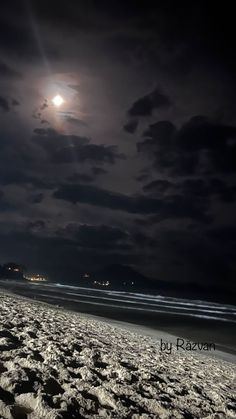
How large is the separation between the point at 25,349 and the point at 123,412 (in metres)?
3.18

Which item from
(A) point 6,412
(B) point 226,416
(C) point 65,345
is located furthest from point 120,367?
(A) point 6,412

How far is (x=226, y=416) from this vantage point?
7.16 metres

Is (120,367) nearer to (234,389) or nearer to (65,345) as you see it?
(65,345)

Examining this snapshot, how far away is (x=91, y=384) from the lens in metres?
7.14

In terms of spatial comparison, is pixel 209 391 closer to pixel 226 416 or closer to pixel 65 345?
pixel 226 416

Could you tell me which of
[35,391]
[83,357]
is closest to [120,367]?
[83,357]

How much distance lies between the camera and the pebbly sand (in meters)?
5.79

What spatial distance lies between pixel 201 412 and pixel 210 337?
23.1 meters

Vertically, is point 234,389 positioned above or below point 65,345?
below

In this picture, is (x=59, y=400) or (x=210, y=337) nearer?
(x=59, y=400)

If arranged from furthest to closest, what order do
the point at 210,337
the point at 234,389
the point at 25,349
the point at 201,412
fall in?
the point at 210,337 < the point at 234,389 < the point at 25,349 < the point at 201,412

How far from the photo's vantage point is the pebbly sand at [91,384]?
5785 mm

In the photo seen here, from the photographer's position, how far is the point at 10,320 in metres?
12.3

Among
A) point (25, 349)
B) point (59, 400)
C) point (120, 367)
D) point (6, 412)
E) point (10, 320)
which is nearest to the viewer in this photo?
point (6, 412)
